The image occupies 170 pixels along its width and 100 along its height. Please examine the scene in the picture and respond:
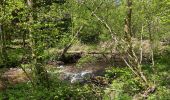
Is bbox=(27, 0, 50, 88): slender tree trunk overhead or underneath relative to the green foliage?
overhead

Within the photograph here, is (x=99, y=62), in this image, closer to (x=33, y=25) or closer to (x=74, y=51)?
(x=74, y=51)

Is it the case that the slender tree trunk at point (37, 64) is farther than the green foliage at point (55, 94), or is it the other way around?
the green foliage at point (55, 94)

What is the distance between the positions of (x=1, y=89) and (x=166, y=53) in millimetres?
13842

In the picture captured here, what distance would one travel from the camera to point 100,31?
30.2 m

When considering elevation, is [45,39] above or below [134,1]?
below

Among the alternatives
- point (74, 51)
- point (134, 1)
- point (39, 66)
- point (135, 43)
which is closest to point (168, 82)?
point (134, 1)

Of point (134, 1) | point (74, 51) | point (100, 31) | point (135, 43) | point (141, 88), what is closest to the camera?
point (141, 88)

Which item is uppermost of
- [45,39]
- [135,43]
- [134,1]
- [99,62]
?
[134,1]

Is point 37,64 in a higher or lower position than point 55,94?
higher

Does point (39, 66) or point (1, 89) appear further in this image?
point (1, 89)

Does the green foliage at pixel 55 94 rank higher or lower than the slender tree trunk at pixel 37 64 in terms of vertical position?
lower

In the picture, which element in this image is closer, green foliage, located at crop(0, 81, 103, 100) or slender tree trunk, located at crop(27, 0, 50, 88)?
slender tree trunk, located at crop(27, 0, 50, 88)

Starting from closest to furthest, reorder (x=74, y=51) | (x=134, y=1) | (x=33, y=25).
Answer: (x=33, y=25) < (x=134, y=1) < (x=74, y=51)

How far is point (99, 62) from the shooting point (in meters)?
30.5
